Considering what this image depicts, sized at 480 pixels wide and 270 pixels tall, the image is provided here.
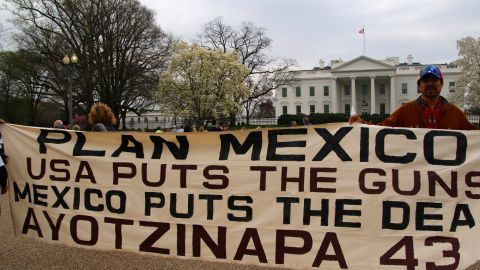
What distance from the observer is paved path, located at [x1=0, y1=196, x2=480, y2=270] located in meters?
5.04

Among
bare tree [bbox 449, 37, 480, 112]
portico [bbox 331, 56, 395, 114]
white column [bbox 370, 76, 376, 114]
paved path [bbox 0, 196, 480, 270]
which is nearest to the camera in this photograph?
paved path [bbox 0, 196, 480, 270]

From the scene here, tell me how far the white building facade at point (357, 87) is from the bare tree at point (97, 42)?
43.7m

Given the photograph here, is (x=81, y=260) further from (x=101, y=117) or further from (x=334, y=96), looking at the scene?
(x=334, y=96)

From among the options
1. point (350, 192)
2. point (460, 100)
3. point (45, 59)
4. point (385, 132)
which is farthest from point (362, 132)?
point (460, 100)

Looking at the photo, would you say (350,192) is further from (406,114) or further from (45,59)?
(45,59)

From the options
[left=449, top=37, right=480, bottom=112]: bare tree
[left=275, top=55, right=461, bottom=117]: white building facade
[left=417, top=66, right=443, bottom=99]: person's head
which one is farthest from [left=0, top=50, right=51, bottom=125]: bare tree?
[left=275, top=55, right=461, bottom=117]: white building facade

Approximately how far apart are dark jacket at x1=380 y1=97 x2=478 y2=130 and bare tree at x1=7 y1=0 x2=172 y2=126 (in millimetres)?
37000

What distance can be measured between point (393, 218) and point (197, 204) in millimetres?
1826

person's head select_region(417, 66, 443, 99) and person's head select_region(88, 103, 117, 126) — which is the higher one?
person's head select_region(417, 66, 443, 99)

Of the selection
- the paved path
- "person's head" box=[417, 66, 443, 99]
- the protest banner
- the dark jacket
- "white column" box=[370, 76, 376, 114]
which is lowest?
the paved path

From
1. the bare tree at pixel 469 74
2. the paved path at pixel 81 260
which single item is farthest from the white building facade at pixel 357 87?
the paved path at pixel 81 260

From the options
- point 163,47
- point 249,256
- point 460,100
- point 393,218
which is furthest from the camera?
point 460,100

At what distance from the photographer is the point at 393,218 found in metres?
3.84

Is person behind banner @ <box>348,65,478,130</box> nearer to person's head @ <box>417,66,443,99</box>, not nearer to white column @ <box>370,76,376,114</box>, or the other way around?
person's head @ <box>417,66,443,99</box>
